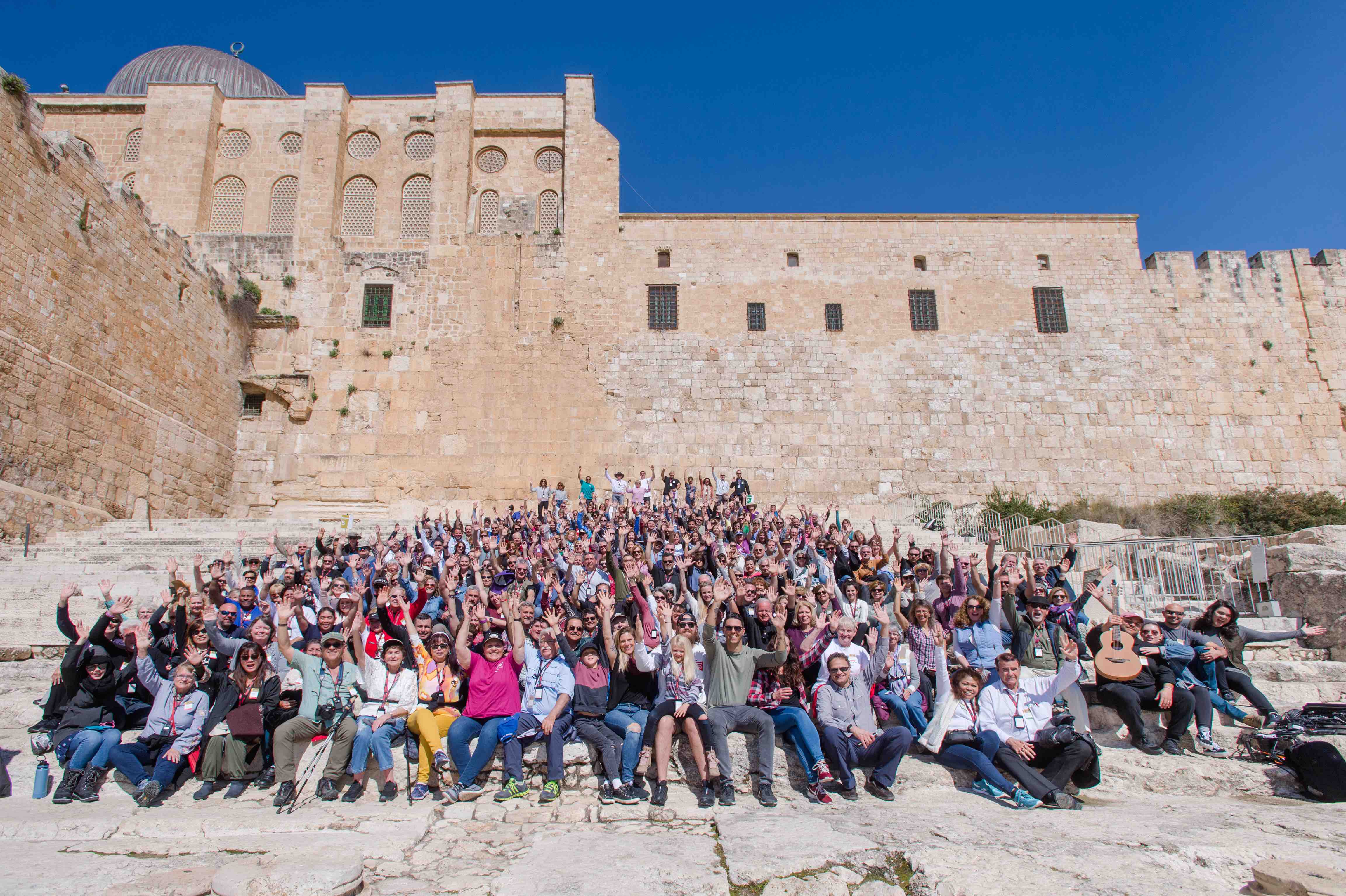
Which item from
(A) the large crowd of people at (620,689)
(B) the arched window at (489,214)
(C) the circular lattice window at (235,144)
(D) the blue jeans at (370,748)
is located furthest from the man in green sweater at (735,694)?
(C) the circular lattice window at (235,144)

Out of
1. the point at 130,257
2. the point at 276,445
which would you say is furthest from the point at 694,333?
the point at 130,257

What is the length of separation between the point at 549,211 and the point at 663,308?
13.9 ft

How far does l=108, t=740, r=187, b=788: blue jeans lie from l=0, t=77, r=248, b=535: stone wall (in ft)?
30.4

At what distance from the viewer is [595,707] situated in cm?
607

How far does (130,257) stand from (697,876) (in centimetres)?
1719

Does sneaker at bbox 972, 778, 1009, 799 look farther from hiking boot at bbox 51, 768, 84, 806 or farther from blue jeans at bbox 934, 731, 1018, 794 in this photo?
hiking boot at bbox 51, 768, 84, 806

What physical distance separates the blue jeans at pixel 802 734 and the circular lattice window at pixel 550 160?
19457 mm

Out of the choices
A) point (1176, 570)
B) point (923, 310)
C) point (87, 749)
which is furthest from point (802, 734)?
point (923, 310)

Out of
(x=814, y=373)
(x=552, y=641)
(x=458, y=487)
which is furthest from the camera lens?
(x=814, y=373)

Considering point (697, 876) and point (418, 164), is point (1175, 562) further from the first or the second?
point (418, 164)

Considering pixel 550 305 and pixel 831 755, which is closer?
pixel 831 755

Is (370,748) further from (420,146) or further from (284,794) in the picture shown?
(420,146)

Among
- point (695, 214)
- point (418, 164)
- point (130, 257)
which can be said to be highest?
point (418, 164)

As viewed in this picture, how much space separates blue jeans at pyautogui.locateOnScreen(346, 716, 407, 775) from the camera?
224 inches
